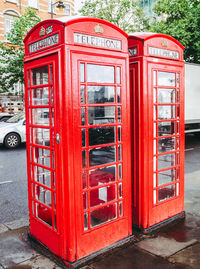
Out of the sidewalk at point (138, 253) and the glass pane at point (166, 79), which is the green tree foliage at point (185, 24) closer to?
the glass pane at point (166, 79)

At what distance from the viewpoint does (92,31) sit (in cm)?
302

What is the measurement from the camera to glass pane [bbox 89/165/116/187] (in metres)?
3.37

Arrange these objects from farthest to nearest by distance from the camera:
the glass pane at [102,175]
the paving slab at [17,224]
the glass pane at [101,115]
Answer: the paving slab at [17,224] → the glass pane at [102,175] → the glass pane at [101,115]

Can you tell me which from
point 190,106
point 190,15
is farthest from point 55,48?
point 190,15

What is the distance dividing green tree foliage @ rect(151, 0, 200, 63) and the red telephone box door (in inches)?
499

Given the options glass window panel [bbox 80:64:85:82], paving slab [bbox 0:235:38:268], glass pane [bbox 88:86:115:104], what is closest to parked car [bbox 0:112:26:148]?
paving slab [bbox 0:235:38:268]

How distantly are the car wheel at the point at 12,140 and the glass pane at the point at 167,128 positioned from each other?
8.72 metres

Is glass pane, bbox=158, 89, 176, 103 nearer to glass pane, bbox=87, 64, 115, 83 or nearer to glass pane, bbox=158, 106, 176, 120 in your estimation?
glass pane, bbox=158, 106, 176, 120

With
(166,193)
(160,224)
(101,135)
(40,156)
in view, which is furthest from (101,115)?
(160,224)

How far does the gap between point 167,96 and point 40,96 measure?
191cm

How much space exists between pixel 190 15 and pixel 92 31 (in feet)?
45.5

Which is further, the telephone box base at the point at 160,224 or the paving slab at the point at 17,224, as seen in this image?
the paving slab at the point at 17,224

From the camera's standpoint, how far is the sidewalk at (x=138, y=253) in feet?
9.99

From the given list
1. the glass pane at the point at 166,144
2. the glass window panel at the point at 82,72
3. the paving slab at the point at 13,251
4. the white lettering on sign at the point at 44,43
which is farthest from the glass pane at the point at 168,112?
the paving slab at the point at 13,251
